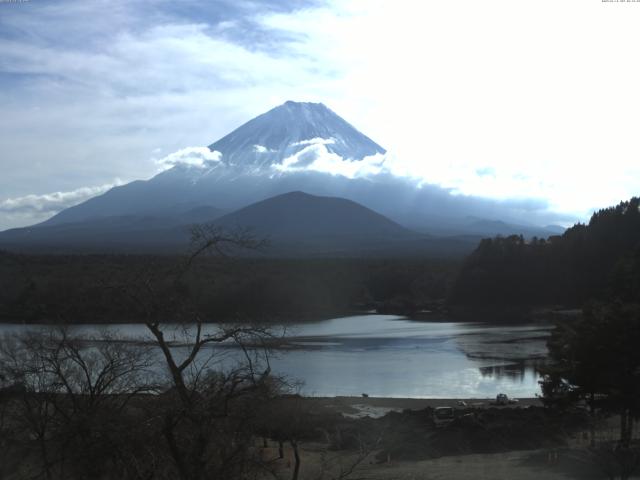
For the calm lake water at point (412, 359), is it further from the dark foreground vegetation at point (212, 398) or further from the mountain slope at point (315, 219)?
the mountain slope at point (315, 219)

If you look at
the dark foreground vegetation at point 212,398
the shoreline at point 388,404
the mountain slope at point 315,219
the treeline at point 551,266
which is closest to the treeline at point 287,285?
the dark foreground vegetation at point 212,398

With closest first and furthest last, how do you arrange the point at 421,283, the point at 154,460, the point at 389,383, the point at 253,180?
the point at 154,460 → the point at 389,383 → the point at 421,283 → the point at 253,180

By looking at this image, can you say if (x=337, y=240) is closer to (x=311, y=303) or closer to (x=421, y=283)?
Answer: (x=421, y=283)

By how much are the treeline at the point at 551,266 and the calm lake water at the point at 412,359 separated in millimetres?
11707

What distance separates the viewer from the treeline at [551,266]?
49.7m

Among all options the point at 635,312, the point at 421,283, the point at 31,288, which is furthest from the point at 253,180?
the point at 635,312

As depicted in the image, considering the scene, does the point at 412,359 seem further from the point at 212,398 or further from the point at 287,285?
the point at 212,398

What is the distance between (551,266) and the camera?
169 feet

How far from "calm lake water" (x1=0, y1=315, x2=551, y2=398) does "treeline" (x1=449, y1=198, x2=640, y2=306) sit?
38.4 ft

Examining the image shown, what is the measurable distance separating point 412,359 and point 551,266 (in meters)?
27.4

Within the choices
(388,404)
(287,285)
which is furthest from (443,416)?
(287,285)

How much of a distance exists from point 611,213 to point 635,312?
42.1m

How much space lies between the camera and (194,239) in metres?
4.86

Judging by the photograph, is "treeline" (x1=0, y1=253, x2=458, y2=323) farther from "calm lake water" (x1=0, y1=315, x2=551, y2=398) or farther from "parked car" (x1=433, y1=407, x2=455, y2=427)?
"parked car" (x1=433, y1=407, x2=455, y2=427)
